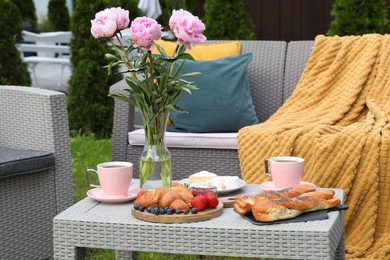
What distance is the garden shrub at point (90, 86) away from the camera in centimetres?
596

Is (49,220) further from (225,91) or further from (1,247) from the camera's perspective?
(225,91)

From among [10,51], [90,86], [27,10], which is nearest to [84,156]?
[90,86]

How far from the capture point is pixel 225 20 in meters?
6.36

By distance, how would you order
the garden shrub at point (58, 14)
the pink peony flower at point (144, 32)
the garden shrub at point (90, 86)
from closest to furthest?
the pink peony flower at point (144, 32) < the garden shrub at point (90, 86) < the garden shrub at point (58, 14)

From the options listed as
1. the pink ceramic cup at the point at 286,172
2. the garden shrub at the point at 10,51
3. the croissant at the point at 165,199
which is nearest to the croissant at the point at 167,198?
the croissant at the point at 165,199

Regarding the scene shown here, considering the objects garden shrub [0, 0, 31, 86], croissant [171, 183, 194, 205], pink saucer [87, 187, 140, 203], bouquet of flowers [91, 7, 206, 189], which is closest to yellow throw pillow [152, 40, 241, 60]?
bouquet of flowers [91, 7, 206, 189]

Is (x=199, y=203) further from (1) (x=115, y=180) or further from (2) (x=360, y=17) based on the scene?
(2) (x=360, y=17)

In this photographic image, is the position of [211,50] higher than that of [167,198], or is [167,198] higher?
[211,50]

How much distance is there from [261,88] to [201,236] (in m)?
2.05

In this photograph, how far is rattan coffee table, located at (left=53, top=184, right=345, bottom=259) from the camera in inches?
85.5

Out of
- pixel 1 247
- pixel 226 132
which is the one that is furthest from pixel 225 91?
pixel 1 247

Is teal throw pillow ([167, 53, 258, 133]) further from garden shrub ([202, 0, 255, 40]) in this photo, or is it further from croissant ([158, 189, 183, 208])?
garden shrub ([202, 0, 255, 40])

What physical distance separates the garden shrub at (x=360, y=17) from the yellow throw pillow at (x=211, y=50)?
1.65 metres

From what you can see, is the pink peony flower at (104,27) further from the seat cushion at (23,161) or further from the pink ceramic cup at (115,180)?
the seat cushion at (23,161)
